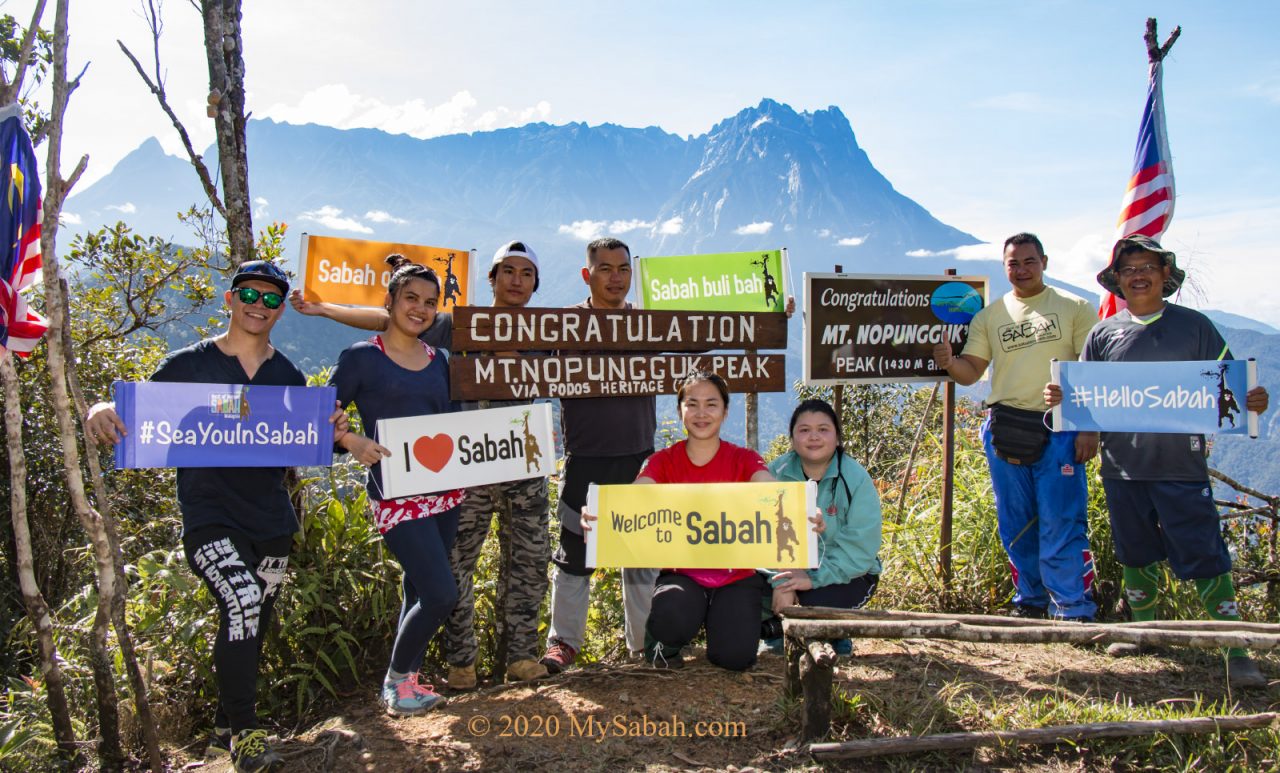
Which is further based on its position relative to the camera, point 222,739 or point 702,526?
point 702,526

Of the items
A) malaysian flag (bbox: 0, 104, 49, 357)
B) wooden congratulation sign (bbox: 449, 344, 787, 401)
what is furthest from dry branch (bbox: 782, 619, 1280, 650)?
malaysian flag (bbox: 0, 104, 49, 357)

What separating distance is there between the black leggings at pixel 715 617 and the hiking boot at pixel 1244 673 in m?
2.39

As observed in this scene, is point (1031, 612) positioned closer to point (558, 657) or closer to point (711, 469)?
point (711, 469)

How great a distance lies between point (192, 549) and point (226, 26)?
2.93 m

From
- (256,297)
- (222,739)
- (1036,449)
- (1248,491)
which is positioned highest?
(256,297)

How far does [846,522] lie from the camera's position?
447 cm

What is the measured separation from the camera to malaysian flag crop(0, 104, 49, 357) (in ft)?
12.1

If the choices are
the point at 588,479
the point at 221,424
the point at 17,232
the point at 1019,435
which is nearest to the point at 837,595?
the point at 588,479

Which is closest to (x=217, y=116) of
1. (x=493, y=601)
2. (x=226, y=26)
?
(x=226, y=26)

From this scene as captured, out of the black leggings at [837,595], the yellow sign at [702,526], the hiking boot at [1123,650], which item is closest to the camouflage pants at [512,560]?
the yellow sign at [702,526]

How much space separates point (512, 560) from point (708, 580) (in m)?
1.10

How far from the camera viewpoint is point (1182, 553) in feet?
14.7

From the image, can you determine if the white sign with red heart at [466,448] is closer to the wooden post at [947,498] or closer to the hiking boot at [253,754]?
the hiking boot at [253,754]

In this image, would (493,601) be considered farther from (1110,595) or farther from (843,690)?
(1110,595)
